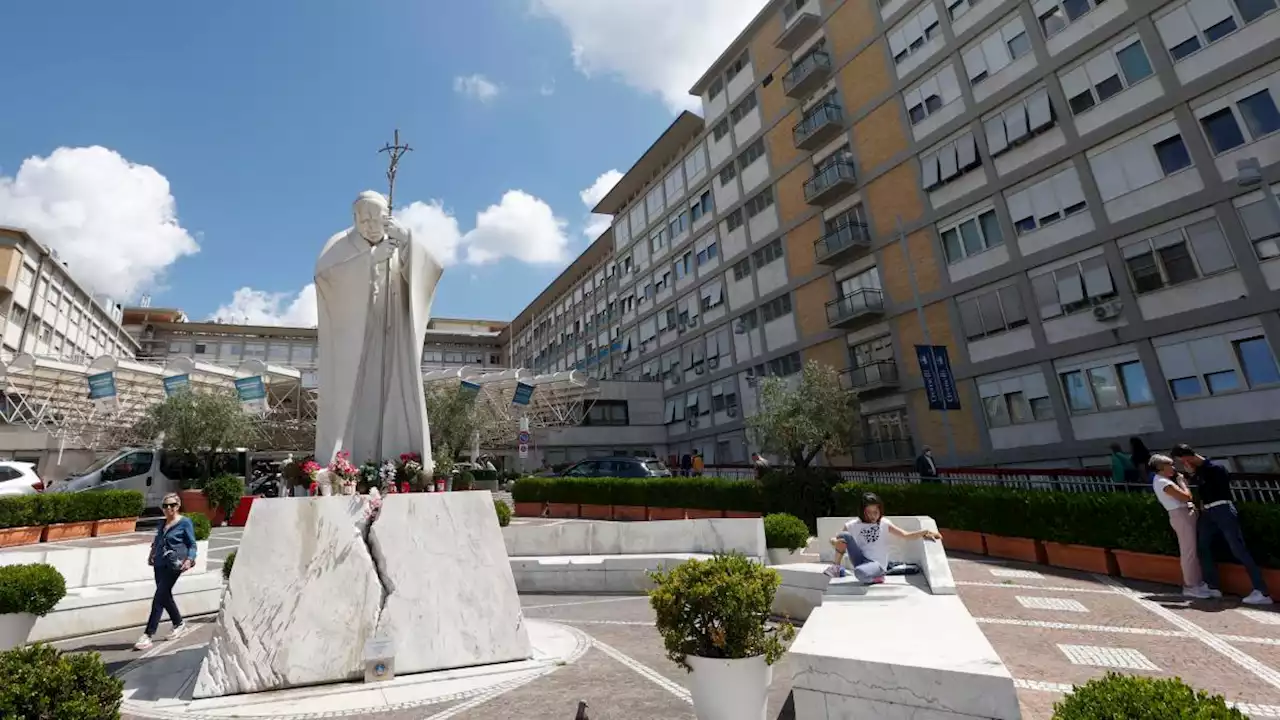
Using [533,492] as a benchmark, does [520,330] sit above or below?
above

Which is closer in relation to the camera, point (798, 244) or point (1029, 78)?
point (1029, 78)

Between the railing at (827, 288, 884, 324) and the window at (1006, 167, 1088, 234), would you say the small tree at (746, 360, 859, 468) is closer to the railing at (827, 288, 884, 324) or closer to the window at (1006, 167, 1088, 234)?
the railing at (827, 288, 884, 324)

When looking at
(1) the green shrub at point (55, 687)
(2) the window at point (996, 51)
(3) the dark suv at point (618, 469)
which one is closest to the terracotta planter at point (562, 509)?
(3) the dark suv at point (618, 469)

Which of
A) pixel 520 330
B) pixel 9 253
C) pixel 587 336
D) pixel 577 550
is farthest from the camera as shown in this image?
pixel 520 330

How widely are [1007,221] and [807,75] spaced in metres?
12.4

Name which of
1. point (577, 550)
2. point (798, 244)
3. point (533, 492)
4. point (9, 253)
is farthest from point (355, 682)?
point (9, 253)

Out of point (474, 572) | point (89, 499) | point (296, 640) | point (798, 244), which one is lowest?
point (296, 640)

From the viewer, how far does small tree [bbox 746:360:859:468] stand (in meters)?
22.4

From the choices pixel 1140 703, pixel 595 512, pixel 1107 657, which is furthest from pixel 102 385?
pixel 1140 703

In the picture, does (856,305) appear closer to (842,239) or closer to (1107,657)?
(842,239)

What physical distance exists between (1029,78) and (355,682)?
965 inches

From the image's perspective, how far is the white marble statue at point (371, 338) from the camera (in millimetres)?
6973

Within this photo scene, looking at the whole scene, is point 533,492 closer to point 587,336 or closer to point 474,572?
point 474,572

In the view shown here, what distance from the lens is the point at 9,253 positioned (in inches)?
1486
